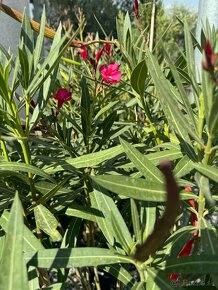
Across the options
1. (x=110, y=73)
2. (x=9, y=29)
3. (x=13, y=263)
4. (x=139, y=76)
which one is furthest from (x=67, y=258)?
(x=9, y=29)

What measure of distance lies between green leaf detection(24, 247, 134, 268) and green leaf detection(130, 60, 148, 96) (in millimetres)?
363

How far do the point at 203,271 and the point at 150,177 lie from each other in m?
0.15

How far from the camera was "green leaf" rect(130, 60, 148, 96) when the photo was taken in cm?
73

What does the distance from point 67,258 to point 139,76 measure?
0.40 meters

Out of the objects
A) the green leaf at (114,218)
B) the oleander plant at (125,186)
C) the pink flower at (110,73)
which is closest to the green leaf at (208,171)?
the oleander plant at (125,186)

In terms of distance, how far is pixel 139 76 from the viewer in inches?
29.9

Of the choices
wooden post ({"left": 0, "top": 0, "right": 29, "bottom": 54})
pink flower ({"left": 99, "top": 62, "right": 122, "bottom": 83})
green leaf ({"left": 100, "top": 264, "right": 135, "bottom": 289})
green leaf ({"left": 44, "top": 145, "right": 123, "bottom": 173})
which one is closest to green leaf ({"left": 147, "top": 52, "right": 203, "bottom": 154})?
green leaf ({"left": 44, "top": 145, "right": 123, "bottom": 173})

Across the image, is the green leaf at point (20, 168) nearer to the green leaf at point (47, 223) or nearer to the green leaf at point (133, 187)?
the green leaf at point (47, 223)

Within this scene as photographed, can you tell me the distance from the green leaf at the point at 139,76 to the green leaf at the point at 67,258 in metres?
0.36

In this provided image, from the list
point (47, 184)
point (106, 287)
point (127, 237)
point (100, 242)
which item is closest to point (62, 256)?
point (127, 237)

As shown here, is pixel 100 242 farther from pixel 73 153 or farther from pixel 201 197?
pixel 201 197

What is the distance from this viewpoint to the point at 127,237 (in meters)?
0.59

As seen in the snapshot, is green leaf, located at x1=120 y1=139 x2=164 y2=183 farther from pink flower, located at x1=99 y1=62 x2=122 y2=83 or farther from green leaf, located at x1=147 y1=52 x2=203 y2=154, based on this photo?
pink flower, located at x1=99 y1=62 x2=122 y2=83

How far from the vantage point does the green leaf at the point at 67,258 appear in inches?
19.0
